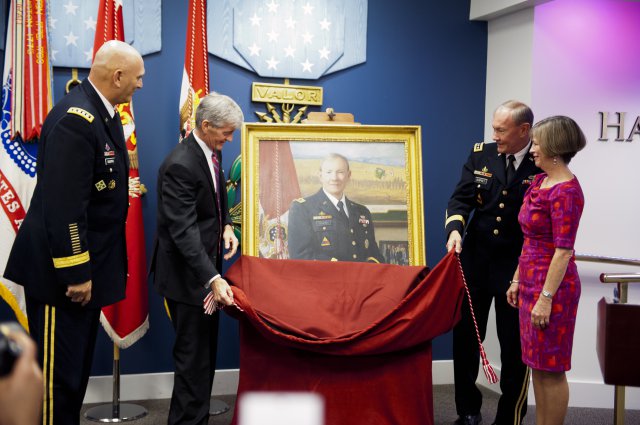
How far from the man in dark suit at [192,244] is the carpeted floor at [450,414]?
0.74 metres

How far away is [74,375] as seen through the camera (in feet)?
8.91

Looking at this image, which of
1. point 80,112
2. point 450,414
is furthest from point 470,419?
point 80,112

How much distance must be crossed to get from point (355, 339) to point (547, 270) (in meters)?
0.83

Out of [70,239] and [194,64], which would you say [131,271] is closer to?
[194,64]

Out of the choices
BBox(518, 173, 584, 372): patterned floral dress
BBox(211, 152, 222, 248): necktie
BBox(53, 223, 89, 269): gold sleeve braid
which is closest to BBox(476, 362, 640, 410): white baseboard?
BBox(518, 173, 584, 372): patterned floral dress

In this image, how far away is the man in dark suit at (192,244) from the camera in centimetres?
317

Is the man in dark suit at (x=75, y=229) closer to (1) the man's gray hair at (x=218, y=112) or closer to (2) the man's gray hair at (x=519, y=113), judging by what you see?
(1) the man's gray hair at (x=218, y=112)

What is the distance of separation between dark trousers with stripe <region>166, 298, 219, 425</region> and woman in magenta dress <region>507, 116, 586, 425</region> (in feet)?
4.46

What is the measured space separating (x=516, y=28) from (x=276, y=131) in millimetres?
1677

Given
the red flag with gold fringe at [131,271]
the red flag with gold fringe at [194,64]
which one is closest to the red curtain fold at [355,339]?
the red flag with gold fringe at [131,271]

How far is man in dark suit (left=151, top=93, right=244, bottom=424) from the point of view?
3170 millimetres

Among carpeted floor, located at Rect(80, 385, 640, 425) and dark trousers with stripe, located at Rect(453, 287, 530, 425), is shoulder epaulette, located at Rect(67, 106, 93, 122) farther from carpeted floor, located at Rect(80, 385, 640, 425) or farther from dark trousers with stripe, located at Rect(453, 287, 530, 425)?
dark trousers with stripe, located at Rect(453, 287, 530, 425)

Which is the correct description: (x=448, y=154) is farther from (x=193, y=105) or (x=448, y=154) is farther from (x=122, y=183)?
(x=122, y=183)

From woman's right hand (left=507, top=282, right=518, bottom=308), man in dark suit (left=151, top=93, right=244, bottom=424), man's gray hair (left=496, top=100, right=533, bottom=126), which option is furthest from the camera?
man's gray hair (left=496, top=100, right=533, bottom=126)
